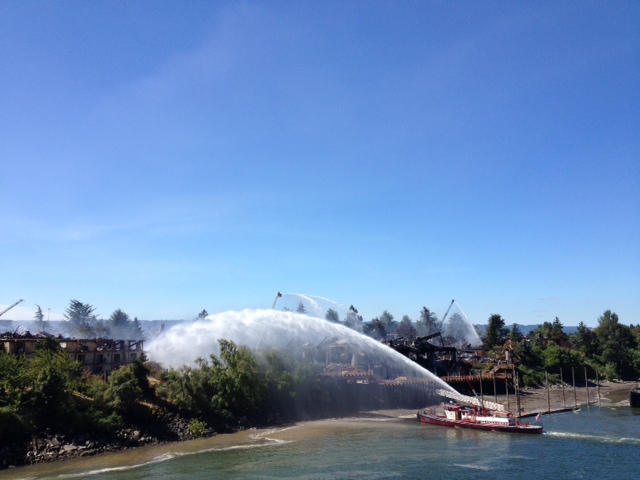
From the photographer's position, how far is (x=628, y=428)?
5609 centimetres

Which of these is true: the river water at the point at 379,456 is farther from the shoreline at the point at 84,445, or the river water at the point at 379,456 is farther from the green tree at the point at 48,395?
the green tree at the point at 48,395

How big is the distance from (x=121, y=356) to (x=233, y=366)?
23917 millimetres

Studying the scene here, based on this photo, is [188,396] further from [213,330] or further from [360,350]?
[360,350]

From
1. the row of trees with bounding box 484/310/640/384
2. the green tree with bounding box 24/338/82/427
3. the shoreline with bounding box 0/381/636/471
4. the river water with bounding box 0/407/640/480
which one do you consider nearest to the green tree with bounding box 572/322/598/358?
the row of trees with bounding box 484/310/640/384

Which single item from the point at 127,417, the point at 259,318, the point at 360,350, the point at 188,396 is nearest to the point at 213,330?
the point at 259,318

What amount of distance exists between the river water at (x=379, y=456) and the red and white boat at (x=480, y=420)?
1311 millimetres

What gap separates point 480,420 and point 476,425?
0.78 metres

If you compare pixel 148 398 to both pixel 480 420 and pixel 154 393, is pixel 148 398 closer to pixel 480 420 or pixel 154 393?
pixel 154 393

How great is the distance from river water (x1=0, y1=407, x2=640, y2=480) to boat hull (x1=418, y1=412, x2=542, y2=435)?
1.21 m

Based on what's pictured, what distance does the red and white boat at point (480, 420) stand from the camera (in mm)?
54281

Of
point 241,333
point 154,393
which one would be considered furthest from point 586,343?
point 154,393

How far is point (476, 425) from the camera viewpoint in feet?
186

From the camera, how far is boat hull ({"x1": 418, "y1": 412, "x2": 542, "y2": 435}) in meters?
53.6

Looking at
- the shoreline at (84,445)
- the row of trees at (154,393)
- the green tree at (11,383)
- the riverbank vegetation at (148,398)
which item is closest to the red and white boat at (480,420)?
the shoreline at (84,445)
